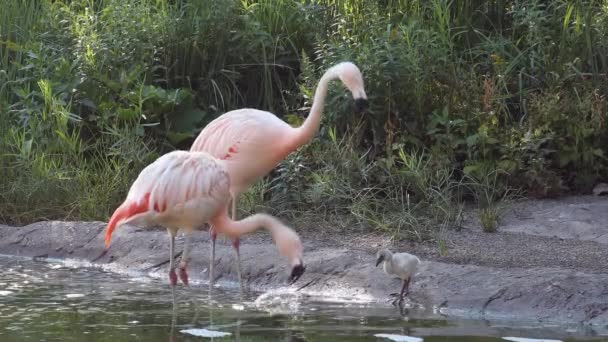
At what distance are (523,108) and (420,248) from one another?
2.02 m

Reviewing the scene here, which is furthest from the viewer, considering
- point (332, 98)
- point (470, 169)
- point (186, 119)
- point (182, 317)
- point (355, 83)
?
point (186, 119)

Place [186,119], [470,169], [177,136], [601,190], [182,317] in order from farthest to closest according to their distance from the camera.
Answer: [186,119], [177,136], [601,190], [470,169], [182,317]

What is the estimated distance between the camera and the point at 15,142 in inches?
316

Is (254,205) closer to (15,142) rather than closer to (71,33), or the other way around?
(15,142)

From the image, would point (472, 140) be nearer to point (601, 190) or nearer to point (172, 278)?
point (601, 190)

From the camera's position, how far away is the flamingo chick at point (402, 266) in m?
5.39

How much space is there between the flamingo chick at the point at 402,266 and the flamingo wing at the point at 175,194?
0.92 meters

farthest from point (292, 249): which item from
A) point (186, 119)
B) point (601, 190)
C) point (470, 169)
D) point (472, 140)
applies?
point (186, 119)

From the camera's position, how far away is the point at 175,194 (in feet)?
18.2

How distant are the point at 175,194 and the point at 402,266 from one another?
1209 millimetres

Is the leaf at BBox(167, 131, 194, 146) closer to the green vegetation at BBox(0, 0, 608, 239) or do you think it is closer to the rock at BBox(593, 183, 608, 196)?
the green vegetation at BBox(0, 0, 608, 239)

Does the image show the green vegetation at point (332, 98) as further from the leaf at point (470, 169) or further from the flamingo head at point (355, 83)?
the flamingo head at point (355, 83)

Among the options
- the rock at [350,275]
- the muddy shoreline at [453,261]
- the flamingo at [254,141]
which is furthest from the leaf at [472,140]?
the flamingo at [254,141]

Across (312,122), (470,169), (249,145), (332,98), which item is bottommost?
(470,169)
